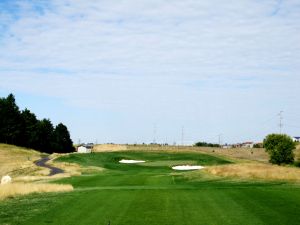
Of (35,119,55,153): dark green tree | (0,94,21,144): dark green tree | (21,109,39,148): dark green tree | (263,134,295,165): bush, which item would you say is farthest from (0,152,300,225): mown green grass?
(35,119,55,153): dark green tree

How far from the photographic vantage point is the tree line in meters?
158

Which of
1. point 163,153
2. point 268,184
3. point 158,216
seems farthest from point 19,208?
point 163,153

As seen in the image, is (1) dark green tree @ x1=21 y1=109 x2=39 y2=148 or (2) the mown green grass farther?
(1) dark green tree @ x1=21 y1=109 x2=39 y2=148

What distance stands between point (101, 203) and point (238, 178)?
78.9 feet

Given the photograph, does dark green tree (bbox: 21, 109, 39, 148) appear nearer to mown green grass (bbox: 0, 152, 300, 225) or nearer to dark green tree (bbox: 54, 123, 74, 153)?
dark green tree (bbox: 54, 123, 74, 153)

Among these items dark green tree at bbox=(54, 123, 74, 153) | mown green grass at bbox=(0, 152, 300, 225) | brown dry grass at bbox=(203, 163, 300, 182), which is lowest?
mown green grass at bbox=(0, 152, 300, 225)

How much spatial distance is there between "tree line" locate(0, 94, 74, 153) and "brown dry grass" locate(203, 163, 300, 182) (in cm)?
11526

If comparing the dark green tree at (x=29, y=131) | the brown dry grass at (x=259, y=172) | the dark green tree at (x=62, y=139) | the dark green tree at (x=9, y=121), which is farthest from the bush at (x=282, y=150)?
the dark green tree at (x=62, y=139)

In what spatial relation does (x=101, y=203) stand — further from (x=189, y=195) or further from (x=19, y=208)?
(x=189, y=195)

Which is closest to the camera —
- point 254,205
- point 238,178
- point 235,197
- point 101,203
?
point 254,205

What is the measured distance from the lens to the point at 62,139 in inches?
7539

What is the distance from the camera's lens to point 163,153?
129500 millimetres

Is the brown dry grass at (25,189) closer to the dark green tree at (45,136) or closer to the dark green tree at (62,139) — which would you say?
the dark green tree at (45,136)

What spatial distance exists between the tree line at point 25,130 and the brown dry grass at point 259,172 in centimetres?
11526
